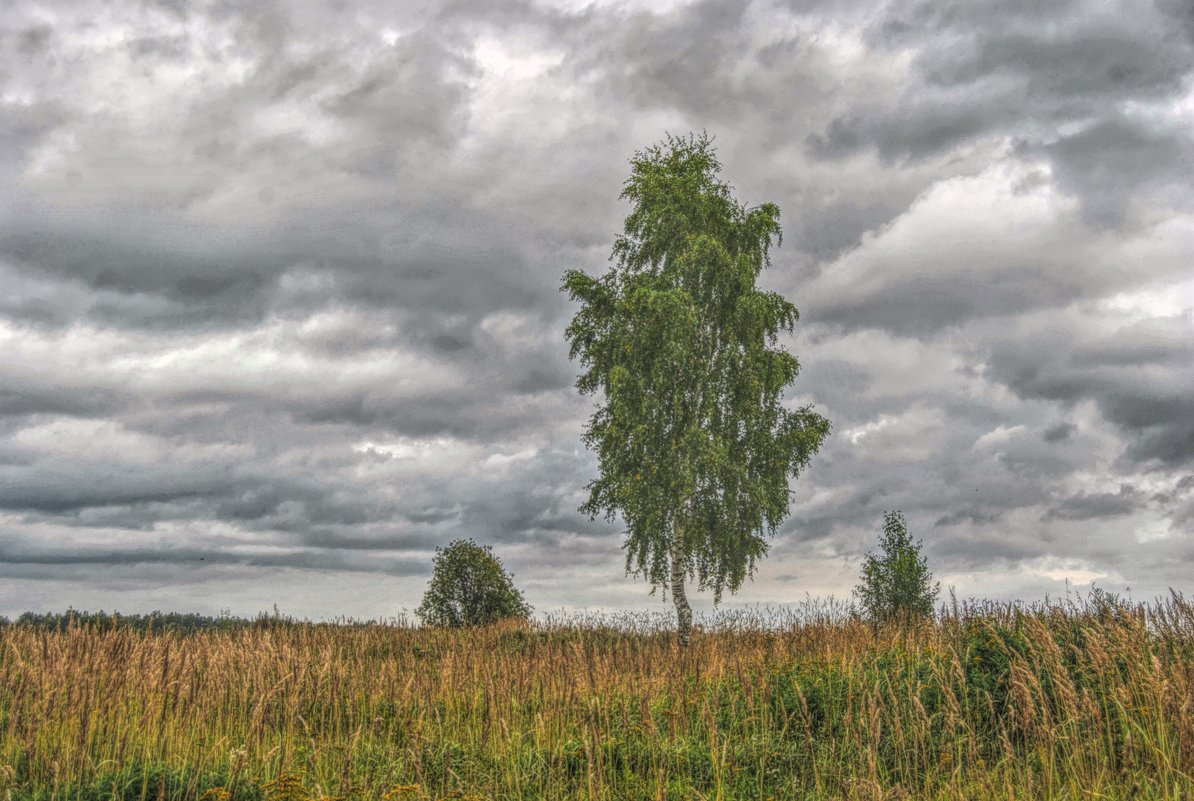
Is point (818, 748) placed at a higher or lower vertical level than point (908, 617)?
lower

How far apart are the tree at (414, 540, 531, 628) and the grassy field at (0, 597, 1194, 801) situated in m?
10.7

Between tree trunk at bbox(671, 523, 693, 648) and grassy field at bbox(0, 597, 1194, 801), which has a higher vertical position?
tree trunk at bbox(671, 523, 693, 648)

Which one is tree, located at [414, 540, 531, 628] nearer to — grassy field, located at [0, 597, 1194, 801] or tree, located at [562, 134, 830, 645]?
tree, located at [562, 134, 830, 645]

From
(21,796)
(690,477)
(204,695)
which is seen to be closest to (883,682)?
(204,695)

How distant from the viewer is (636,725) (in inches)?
332

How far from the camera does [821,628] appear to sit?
16.4 m

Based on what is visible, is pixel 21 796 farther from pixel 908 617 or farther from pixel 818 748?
pixel 908 617

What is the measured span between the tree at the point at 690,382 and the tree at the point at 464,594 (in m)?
3.37

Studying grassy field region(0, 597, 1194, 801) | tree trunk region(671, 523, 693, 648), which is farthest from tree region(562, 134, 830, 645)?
grassy field region(0, 597, 1194, 801)

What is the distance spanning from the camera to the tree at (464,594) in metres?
23.5

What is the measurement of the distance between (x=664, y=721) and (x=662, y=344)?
12.6 metres

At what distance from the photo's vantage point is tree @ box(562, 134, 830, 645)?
2133 centimetres

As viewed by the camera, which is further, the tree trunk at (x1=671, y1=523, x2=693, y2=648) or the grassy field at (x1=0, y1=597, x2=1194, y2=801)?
the tree trunk at (x1=671, y1=523, x2=693, y2=648)

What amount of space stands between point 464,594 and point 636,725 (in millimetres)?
15772
